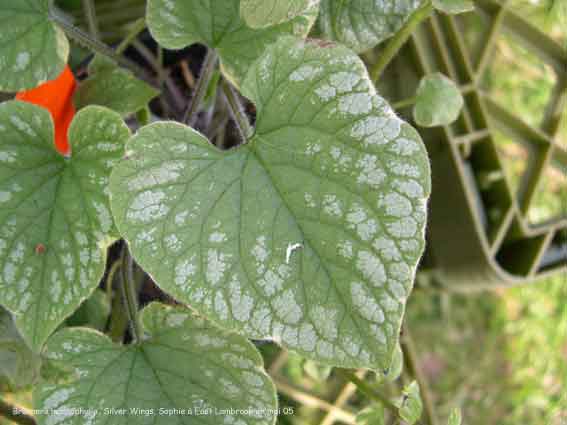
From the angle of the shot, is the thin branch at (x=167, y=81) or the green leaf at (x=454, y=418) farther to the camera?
the thin branch at (x=167, y=81)

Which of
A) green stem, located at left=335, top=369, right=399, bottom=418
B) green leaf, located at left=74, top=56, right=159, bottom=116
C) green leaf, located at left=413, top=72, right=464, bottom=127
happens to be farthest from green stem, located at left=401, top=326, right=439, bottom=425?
green leaf, located at left=74, top=56, right=159, bottom=116

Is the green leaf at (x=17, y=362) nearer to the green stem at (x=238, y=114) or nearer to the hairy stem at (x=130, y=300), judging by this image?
the hairy stem at (x=130, y=300)

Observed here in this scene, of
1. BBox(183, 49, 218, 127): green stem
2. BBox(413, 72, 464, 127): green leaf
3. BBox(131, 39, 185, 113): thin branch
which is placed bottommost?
BBox(413, 72, 464, 127): green leaf

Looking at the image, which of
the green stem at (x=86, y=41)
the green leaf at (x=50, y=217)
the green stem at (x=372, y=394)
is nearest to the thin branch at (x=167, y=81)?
the green stem at (x=86, y=41)

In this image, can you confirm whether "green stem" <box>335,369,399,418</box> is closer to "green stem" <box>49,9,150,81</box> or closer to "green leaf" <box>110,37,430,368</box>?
"green leaf" <box>110,37,430,368</box>

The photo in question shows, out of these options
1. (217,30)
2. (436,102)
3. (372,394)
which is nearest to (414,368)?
(372,394)

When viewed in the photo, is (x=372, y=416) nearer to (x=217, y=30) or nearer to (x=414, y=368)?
(x=414, y=368)
